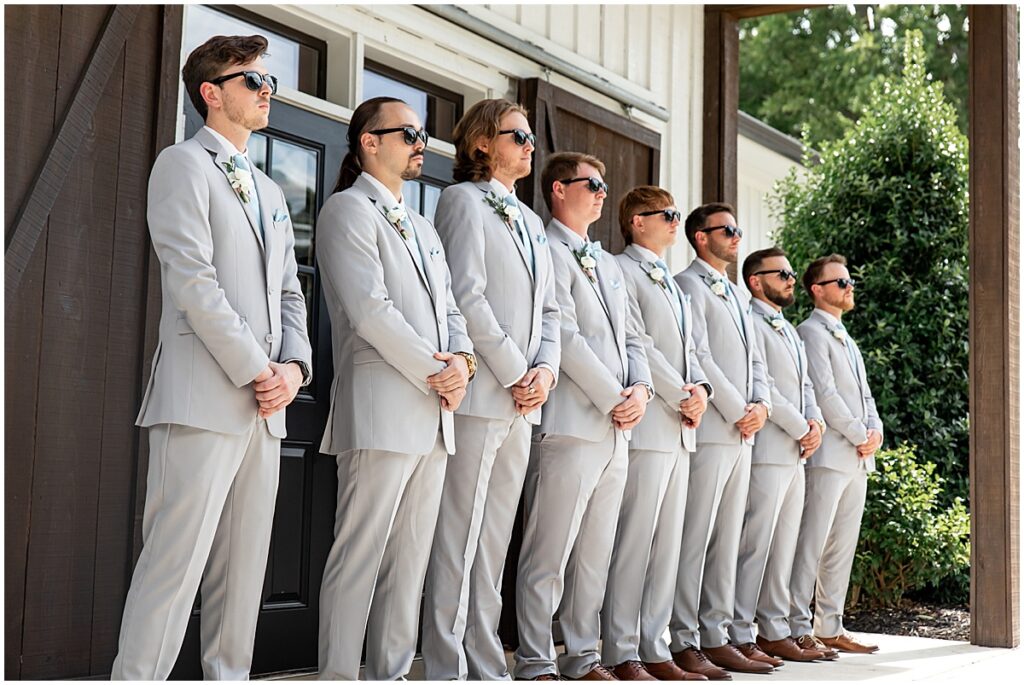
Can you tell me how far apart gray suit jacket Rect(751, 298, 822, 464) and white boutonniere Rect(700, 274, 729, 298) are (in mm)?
388

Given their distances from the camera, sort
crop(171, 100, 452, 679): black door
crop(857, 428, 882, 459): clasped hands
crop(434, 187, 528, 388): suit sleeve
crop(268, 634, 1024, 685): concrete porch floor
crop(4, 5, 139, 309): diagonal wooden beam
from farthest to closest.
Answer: crop(857, 428, 882, 459): clasped hands < crop(268, 634, 1024, 685): concrete porch floor < crop(171, 100, 452, 679): black door < crop(434, 187, 528, 388): suit sleeve < crop(4, 5, 139, 309): diagonal wooden beam

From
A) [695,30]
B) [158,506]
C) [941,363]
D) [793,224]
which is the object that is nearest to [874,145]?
[793,224]

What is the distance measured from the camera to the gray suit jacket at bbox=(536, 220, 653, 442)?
454 centimetres

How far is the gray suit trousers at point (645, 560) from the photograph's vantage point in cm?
475

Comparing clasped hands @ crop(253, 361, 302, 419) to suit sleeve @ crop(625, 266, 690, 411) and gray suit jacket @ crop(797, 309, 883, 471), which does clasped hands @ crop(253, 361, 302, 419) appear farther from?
gray suit jacket @ crop(797, 309, 883, 471)

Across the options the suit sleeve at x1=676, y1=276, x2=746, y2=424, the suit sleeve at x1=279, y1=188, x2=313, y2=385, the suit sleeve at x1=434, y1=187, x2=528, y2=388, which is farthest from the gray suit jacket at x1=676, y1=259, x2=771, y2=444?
the suit sleeve at x1=279, y1=188, x2=313, y2=385

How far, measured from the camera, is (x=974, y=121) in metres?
6.07

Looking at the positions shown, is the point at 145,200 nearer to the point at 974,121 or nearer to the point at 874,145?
the point at 974,121

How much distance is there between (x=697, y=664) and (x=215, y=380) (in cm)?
244

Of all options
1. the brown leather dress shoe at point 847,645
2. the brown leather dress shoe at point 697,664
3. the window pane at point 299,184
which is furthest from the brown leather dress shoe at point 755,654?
the window pane at point 299,184

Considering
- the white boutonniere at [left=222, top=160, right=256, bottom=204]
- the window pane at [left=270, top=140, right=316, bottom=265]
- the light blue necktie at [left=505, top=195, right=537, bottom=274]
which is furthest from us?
the window pane at [left=270, top=140, right=316, bottom=265]

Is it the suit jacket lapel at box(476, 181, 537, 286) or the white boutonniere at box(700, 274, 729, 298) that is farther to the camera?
the white boutonniere at box(700, 274, 729, 298)

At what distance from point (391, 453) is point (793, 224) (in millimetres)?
6386

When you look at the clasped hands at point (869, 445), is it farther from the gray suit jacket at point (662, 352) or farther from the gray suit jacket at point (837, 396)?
the gray suit jacket at point (662, 352)
